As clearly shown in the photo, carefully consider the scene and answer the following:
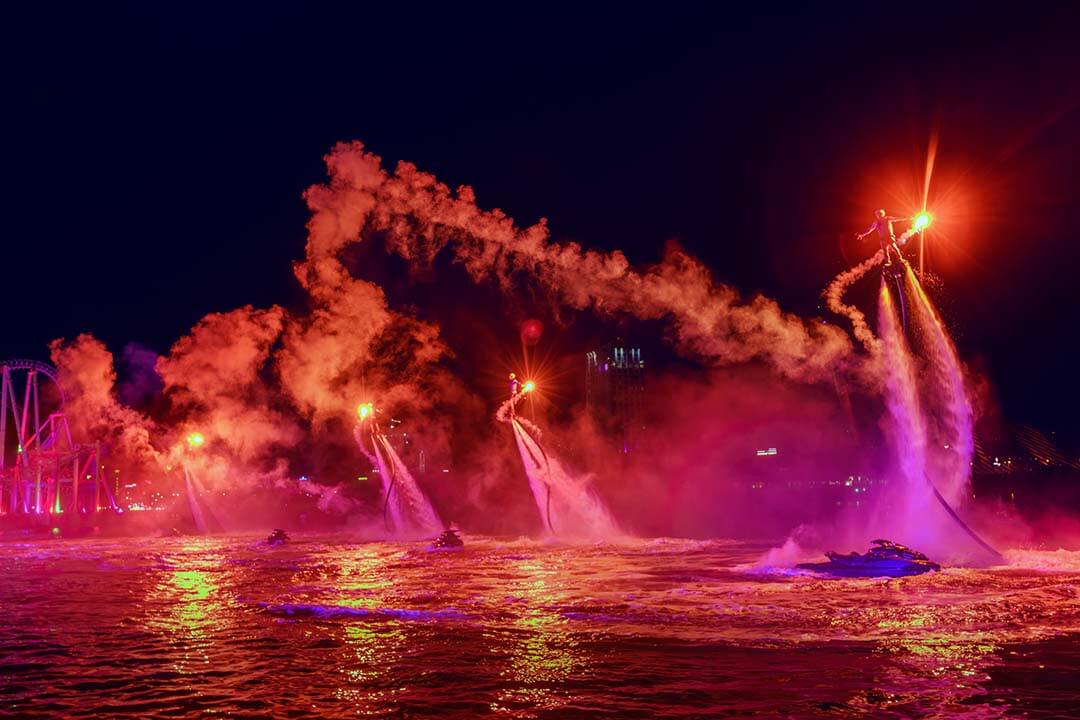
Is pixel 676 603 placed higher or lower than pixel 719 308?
lower

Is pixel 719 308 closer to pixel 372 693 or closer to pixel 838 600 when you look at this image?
pixel 838 600

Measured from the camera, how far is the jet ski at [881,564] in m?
24.7


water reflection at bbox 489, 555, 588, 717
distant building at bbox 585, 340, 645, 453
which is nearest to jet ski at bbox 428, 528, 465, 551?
water reflection at bbox 489, 555, 588, 717

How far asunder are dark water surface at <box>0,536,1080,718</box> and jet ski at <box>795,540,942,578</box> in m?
0.85

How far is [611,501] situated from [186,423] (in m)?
26.1

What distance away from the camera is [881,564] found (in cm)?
2498

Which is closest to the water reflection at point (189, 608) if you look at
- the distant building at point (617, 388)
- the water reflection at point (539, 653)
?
the water reflection at point (539, 653)

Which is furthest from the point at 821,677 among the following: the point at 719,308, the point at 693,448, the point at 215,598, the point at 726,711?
the point at 693,448

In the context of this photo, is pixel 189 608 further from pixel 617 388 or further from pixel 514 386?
pixel 617 388

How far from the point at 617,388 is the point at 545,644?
79142 millimetres

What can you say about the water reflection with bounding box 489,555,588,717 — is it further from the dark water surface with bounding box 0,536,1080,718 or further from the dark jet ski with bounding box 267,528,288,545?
the dark jet ski with bounding box 267,528,288,545

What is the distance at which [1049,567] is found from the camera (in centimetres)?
2605

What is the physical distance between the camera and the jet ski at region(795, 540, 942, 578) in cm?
2467

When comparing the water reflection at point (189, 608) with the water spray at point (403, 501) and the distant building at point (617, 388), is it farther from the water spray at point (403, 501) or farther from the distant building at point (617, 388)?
the distant building at point (617, 388)
